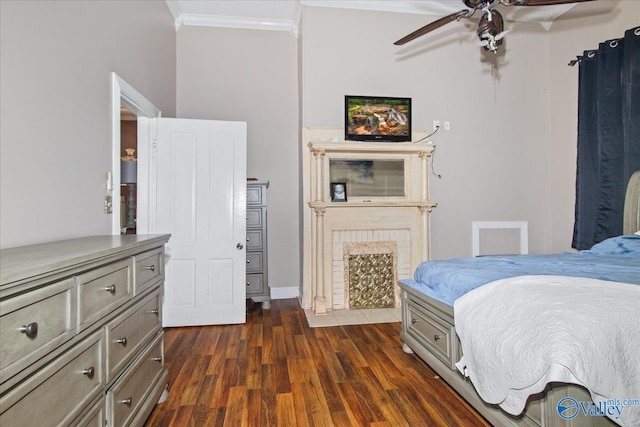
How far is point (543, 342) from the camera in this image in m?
1.29

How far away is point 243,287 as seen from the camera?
3.46 m

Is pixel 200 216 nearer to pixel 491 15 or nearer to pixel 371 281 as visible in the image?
pixel 371 281

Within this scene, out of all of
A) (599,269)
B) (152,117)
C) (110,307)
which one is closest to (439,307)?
(599,269)

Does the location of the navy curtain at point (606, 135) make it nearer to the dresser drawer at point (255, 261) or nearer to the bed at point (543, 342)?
the bed at point (543, 342)

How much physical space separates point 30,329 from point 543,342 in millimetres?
1695

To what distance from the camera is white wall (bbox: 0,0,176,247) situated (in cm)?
145

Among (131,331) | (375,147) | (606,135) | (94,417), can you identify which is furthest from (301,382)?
(606,135)

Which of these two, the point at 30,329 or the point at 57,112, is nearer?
the point at 30,329

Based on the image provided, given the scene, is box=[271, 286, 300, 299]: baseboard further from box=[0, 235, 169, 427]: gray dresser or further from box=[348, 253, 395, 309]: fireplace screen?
box=[0, 235, 169, 427]: gray dresser

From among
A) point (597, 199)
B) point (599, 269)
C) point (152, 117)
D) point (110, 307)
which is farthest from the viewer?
point (597, 199)

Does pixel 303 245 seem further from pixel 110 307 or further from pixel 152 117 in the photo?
pixel 110 307

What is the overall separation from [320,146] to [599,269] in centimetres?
261

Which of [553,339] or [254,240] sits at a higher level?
[254,240]

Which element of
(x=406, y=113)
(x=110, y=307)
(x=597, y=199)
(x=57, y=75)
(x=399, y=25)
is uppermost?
(x=399, y=25)
